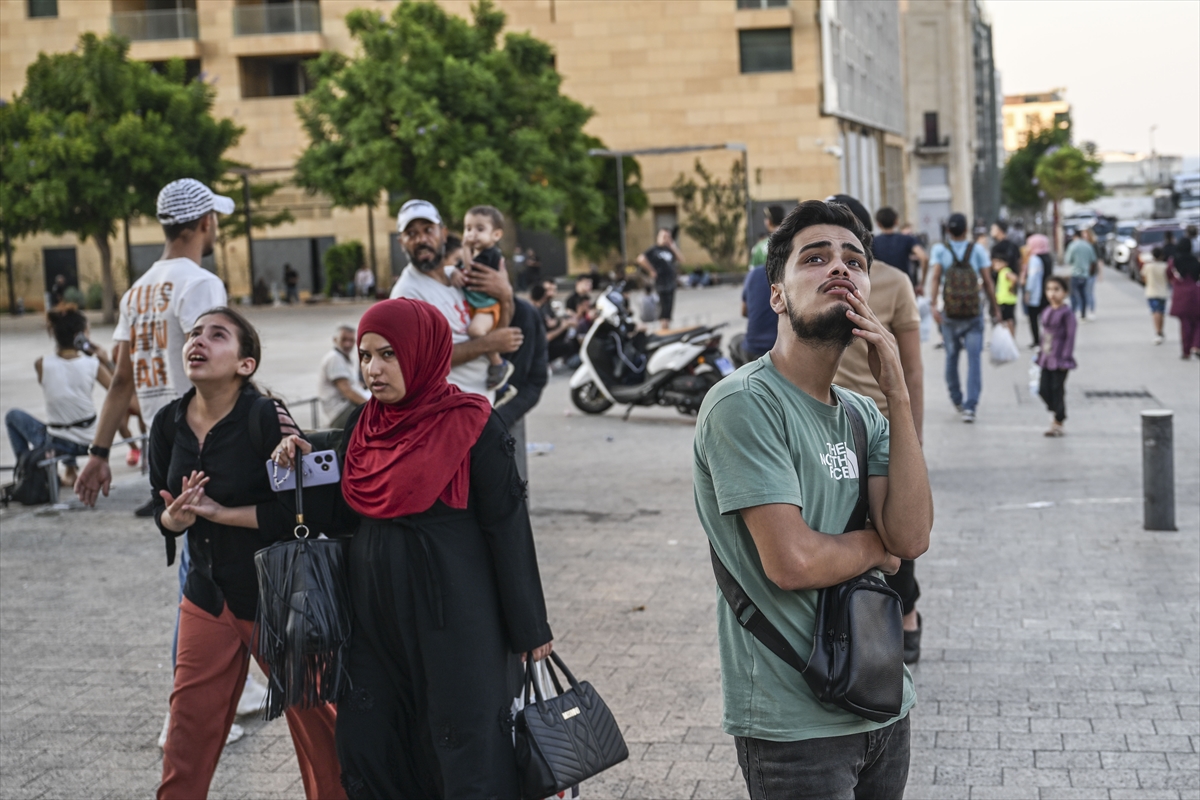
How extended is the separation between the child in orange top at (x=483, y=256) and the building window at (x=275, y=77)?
45.7 meters

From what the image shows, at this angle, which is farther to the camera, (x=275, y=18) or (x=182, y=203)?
(x=275, y=18)

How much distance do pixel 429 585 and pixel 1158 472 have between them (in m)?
6.05

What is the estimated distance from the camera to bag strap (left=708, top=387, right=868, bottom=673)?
8.57ft

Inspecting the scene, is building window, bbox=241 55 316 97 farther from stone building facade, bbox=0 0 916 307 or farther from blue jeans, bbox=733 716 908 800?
blue jeans, bbox=733 716 908 800

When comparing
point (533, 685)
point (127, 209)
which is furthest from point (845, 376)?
point (127, 209)

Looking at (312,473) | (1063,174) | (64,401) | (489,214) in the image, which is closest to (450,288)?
(489,214)

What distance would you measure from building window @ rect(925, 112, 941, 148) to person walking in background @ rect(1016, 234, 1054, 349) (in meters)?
66.3

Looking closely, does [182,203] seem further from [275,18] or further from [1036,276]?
[275,18]

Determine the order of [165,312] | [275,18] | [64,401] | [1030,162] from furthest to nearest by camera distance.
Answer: [1030,162] < [275,18] < [64,401] < [165,312]

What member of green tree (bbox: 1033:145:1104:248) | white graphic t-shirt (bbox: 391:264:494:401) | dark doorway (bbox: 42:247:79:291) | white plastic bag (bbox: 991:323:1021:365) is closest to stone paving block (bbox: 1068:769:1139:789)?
white graphic t-shirt (bbox: 391:264:494:401)

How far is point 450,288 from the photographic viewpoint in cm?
681

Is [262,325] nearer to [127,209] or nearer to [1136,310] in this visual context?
[127,209]

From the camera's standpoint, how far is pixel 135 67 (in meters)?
36.4

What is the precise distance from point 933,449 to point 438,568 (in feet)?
29.2
